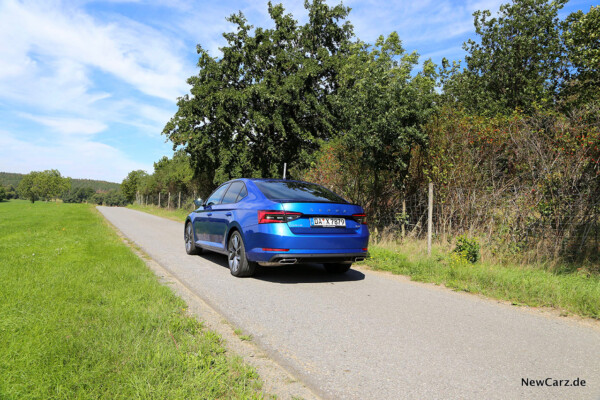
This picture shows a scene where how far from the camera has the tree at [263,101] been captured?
2270cm

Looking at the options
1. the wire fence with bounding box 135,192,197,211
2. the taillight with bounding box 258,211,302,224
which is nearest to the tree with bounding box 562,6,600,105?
the taillight with bounding box 258,211,302,224

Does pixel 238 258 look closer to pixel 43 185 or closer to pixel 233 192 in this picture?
pixel 233 192

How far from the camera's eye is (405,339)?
3348 mm

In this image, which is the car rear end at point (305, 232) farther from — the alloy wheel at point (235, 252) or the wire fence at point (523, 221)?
the wire fence at point (523, 221)

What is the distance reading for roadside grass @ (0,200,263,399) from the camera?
2.23 m

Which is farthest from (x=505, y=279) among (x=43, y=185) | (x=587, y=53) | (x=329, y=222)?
(x=43, y=185)

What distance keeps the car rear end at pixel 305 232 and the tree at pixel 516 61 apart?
2057 centimetres

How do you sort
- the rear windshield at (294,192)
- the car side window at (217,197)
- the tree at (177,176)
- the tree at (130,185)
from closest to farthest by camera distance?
the rear windshield at (294,192) → the car side window at (217,197) → the tree at (177,176) → the tree at (130,185)

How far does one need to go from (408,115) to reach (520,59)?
67.2 ft

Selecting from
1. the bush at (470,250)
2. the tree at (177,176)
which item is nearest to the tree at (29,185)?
the tree at (177,176)

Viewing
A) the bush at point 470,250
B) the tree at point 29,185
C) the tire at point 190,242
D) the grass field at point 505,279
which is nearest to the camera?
the grass field at point 505,279

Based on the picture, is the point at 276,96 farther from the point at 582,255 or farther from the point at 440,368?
the point at 440,368

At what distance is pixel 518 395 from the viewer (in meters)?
2.39

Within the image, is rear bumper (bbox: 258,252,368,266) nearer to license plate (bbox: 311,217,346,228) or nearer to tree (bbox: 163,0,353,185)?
license plate (bbox: 311,217,346,228)
